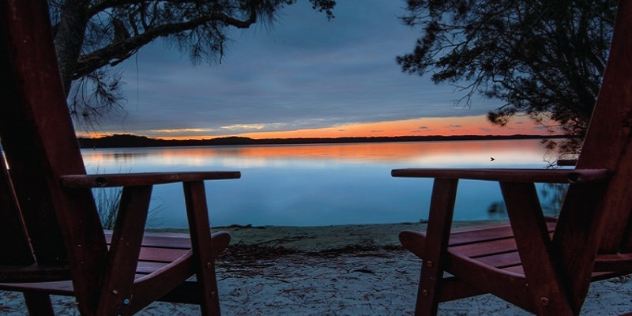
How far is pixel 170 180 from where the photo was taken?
1046mm

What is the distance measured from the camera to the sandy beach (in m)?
2.04

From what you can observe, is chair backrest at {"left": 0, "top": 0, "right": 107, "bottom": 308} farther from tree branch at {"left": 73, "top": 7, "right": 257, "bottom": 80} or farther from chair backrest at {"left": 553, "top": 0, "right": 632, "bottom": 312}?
tree branch at {"left": 73, "top": 7, "right": 257, "bottom": 80}

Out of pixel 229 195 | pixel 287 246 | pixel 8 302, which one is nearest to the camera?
pixel 8 302

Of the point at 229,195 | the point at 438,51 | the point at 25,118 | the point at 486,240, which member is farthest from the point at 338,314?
the point at 229,195

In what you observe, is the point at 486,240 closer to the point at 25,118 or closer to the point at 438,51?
the point at 25,118

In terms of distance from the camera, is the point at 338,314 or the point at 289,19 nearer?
the point at 338,314

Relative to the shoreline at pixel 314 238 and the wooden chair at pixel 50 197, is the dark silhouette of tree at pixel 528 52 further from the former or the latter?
the wooden chair at pixel 50 197

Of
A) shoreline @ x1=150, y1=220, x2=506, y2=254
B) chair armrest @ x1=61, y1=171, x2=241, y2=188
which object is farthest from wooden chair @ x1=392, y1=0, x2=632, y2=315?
shoreline @ x1=150, y1=220, x2=506, y2=254

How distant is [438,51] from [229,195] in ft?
53.1

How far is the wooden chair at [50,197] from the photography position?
0.80 m

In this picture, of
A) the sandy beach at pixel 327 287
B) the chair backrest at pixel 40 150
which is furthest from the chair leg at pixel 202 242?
the sandy beach at pixel 327 287

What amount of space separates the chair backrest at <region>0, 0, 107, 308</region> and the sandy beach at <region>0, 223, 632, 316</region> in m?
1.26

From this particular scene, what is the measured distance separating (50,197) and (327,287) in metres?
1.82

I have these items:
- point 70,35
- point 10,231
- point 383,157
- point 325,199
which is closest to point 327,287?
point 10,231
